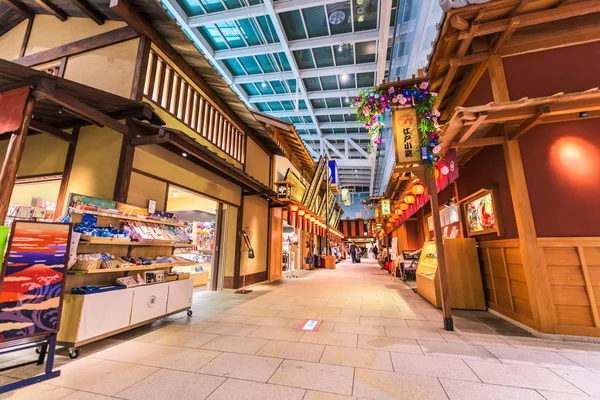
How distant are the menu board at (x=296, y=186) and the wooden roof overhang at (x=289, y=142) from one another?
31.6 inches

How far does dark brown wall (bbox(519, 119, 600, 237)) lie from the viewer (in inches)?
127

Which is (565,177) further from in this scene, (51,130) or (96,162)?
(51,130)

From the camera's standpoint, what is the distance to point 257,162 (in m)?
8.70

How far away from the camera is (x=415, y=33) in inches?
252

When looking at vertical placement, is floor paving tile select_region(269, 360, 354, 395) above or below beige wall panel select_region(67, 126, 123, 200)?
below

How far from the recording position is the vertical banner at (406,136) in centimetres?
404

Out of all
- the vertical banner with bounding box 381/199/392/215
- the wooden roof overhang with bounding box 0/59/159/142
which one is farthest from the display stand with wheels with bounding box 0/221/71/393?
the vertical banner with bounding box 381/199/392/215

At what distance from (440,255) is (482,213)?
1.54 m

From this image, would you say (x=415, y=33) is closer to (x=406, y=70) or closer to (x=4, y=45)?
(x=406, y=70)

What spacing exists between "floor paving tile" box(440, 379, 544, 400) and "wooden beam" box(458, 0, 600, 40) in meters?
Answer: 4.46

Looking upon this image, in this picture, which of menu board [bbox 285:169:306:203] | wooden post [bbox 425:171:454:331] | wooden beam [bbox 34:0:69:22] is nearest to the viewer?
wooden post [bbox 425:171:454:331]

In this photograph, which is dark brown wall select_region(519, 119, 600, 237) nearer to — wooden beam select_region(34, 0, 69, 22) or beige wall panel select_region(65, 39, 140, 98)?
beige wall panel select_region(65, 39, 140, 98)

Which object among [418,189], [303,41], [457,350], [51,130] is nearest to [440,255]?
[457,350]

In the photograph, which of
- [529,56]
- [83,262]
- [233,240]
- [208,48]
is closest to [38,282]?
[83,262]
